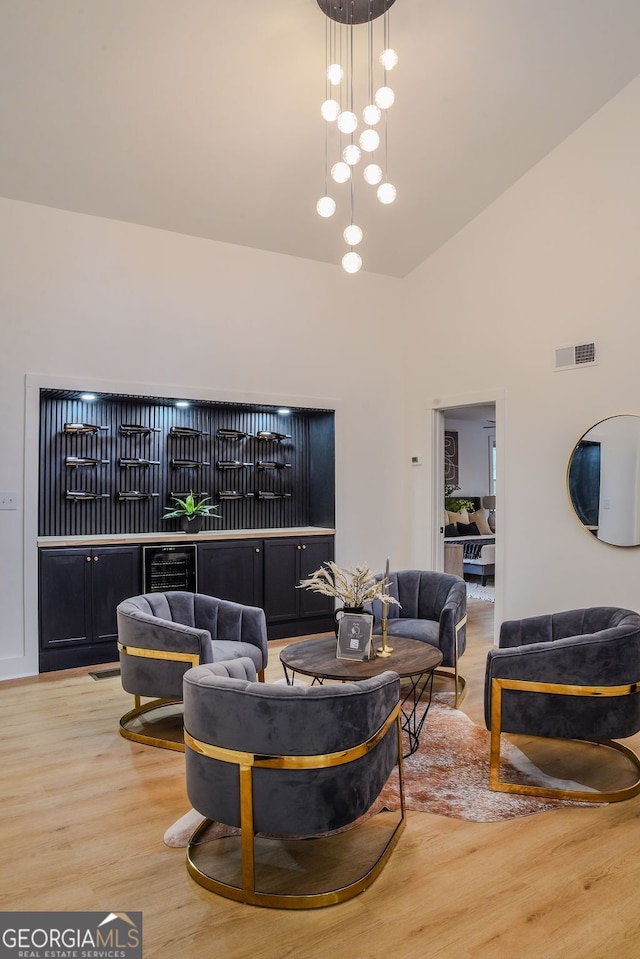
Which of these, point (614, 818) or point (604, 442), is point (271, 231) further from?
point (614, 818)

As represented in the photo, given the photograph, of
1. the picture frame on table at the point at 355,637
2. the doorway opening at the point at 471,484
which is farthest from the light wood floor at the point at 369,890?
the doorway opening at the point at 471,484

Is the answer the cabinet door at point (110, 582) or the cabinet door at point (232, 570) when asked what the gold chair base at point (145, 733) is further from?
the cabinet door at point (232, 570)

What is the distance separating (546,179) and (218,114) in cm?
271

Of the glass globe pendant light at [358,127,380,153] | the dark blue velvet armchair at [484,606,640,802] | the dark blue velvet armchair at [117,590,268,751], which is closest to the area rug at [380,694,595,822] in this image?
the dark blue velvet armchair at [484,606,640,802]

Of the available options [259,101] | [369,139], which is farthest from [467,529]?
[369,139]

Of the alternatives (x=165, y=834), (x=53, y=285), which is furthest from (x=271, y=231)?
(x=165, y=834)

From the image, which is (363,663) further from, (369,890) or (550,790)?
(369,890)

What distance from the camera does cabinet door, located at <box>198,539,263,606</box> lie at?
574 centimetres

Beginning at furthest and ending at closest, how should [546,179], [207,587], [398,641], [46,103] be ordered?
1. [207,587]
2. [546,179]
3. [46,103]
4. [398,641]

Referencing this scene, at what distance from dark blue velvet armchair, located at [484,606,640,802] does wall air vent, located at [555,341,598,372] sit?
100 inches

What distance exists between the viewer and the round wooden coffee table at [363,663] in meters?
3.30

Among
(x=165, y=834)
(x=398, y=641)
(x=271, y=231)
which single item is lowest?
(x=165, y=834)

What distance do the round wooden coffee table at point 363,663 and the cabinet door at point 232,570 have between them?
2.06 metres

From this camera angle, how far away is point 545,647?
10.3 feet
